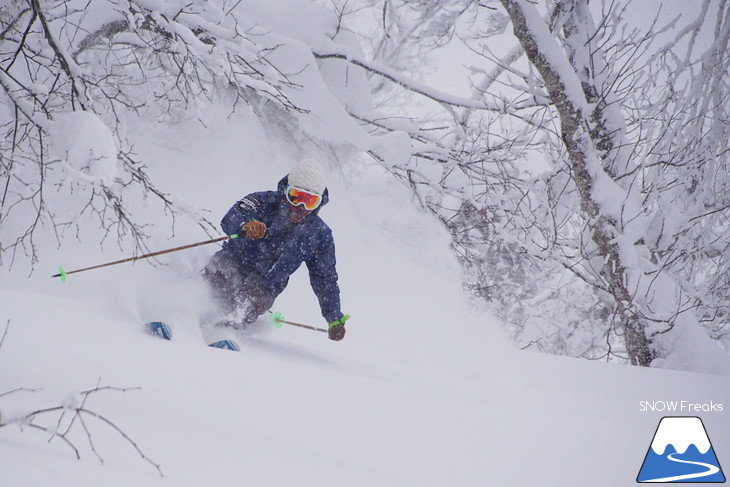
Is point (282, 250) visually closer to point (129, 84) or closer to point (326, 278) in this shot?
point (326, 278)

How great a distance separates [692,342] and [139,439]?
222 inches

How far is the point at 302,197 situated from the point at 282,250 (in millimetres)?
551

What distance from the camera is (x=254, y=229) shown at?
360cm

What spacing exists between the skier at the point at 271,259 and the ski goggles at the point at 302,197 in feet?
0.04

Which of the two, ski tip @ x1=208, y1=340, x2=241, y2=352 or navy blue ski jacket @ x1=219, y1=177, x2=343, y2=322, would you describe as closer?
ski tip @ x1=208, y1=340, x2=241, y2=352

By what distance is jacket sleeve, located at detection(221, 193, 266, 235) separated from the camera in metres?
3.71

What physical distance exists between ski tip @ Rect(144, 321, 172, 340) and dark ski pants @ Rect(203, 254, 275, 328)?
3.04 ft

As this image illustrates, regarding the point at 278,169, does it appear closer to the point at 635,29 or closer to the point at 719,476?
the point at 635,29

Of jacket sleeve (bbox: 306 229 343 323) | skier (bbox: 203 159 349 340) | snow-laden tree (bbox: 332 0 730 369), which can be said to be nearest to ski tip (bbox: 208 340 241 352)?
skier (bbox: 203 159 349 340)

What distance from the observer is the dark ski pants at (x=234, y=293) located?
3887mm

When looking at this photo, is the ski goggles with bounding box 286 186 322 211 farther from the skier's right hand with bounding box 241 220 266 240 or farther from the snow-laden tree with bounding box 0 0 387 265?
the snow-laden tree with bounding box 0 0 387 265

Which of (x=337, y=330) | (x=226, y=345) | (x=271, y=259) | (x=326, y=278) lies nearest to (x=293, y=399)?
(x=226, y=345)

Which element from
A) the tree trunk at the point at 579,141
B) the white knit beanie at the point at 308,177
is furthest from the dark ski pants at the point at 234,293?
the tree trunk at the point at 579,141

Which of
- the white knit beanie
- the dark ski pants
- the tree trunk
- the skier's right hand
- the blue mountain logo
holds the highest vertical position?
the tree trunk
